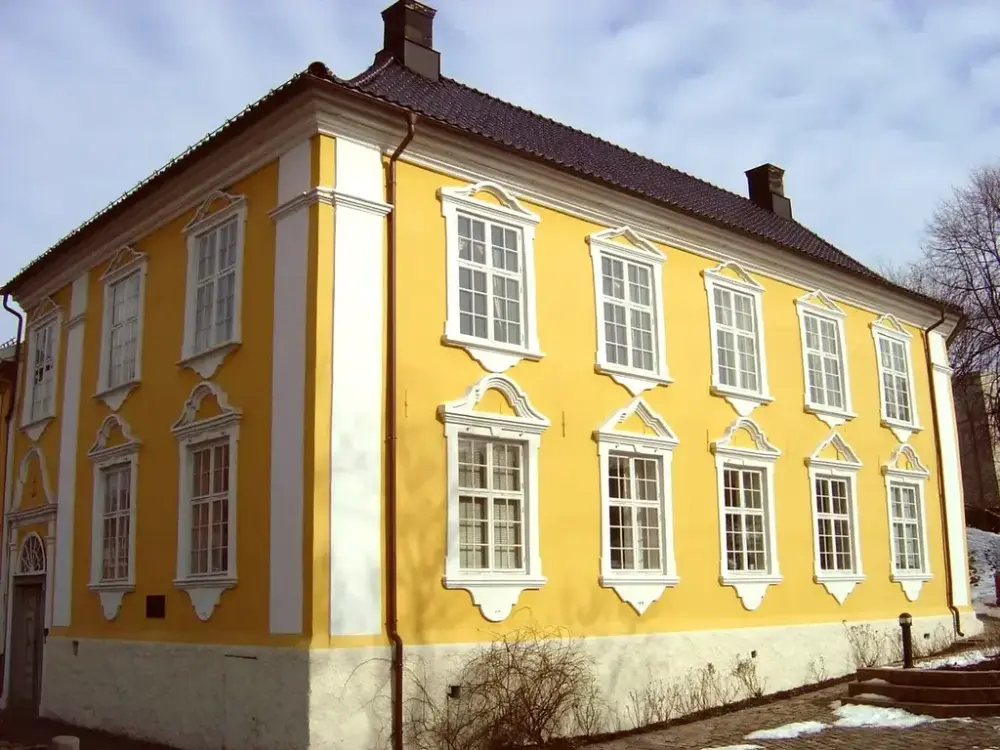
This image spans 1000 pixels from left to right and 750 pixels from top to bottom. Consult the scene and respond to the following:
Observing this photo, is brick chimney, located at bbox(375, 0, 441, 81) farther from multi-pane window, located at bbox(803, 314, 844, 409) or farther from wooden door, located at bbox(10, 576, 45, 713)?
wooden door, located at bbox(10, 576, 45, 713)

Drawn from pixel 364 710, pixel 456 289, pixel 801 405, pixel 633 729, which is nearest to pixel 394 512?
pixel 364 710

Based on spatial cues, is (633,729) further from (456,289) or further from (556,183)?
(556,183)

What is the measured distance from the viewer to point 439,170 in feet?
41.4

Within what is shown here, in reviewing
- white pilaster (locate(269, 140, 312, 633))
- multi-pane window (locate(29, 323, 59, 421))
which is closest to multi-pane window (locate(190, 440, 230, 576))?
white pilaster (locate(269, 140, 312, 633))

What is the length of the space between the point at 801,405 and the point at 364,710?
9.59 metres

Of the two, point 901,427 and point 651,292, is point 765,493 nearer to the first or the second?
point 651,292

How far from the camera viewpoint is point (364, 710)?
34.5 ft

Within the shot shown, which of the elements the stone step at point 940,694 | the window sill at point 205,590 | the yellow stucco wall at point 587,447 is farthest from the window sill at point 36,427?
the stone step at point 940,694

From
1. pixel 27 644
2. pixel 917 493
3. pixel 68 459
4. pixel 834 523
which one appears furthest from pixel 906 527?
pixel 27 644

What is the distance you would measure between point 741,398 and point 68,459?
9945 mm

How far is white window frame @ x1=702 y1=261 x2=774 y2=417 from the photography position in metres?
15.9

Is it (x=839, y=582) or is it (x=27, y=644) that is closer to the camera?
(x=27, y=644)

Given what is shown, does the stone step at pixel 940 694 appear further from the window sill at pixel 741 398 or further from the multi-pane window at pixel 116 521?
the multi-pane window at pixel 116 521

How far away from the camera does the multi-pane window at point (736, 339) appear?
53.0ft
